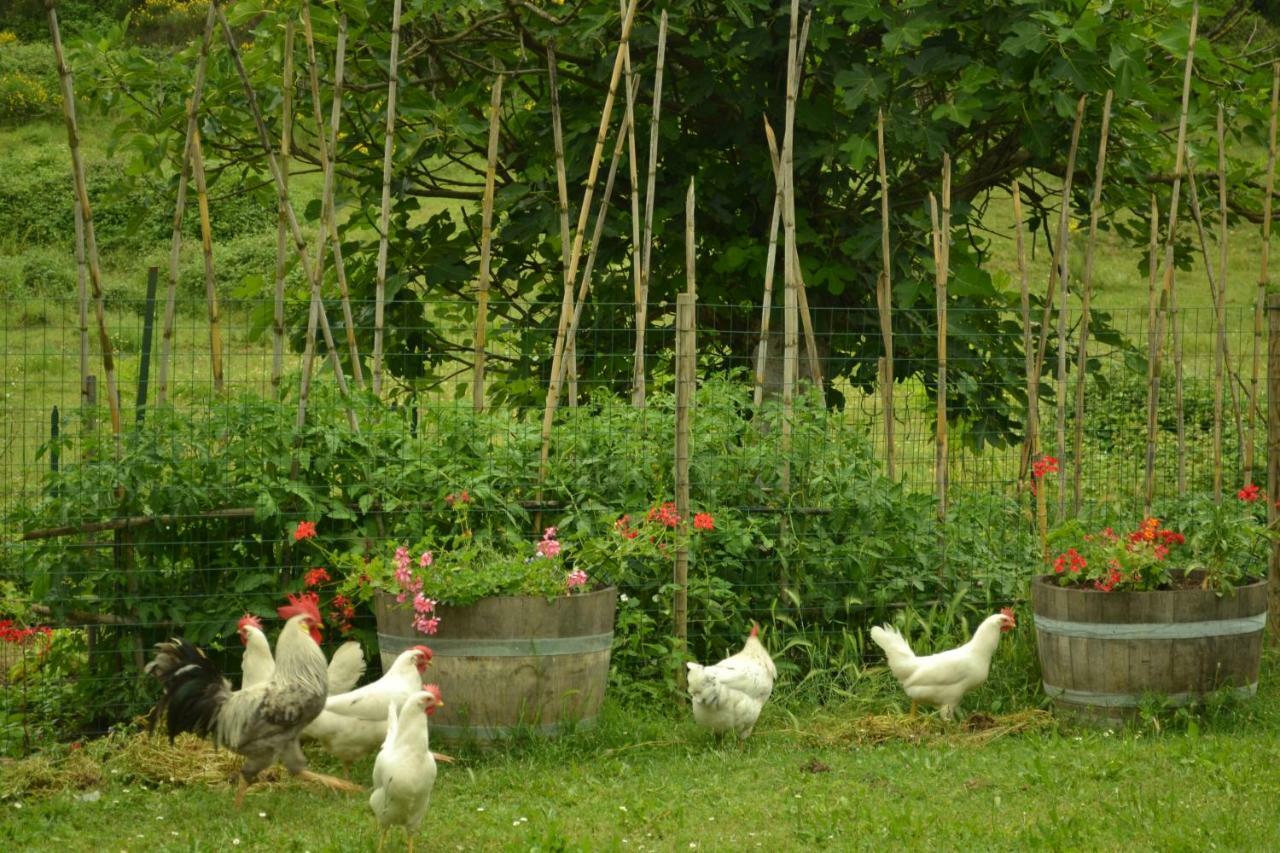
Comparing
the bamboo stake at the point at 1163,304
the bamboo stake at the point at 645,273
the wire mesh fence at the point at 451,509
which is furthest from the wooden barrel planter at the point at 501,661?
the bamboo stake at the point at 1163,304

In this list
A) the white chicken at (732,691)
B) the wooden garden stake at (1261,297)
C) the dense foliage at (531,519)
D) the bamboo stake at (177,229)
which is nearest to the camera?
the white chicken at (732,691)

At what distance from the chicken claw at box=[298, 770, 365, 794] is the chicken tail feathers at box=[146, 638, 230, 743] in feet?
1.45

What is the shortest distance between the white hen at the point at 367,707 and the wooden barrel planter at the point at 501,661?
194mm

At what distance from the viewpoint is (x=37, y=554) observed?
6504 mm

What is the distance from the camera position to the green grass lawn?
5156 millimetres

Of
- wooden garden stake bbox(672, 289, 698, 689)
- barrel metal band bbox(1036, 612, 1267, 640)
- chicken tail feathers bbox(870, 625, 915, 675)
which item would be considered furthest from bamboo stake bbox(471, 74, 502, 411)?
barrel metal band bbox(1036, 612, 1267, 640)

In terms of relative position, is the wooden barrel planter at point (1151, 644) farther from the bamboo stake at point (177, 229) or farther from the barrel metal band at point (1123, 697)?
the bamboo stake at point (177, 229)

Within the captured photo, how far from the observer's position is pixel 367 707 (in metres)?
5.84

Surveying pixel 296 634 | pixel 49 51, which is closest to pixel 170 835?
pixel 296 634

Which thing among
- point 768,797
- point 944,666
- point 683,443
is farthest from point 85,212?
point 944,666

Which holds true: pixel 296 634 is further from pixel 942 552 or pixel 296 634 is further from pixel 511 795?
pixel 942 552

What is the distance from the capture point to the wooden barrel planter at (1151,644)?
21.4 ft

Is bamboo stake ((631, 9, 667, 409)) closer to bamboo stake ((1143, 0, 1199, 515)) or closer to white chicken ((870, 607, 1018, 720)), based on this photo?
white chicken ((870, 607, 1018, 720))

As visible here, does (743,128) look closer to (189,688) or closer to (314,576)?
(314,576)
